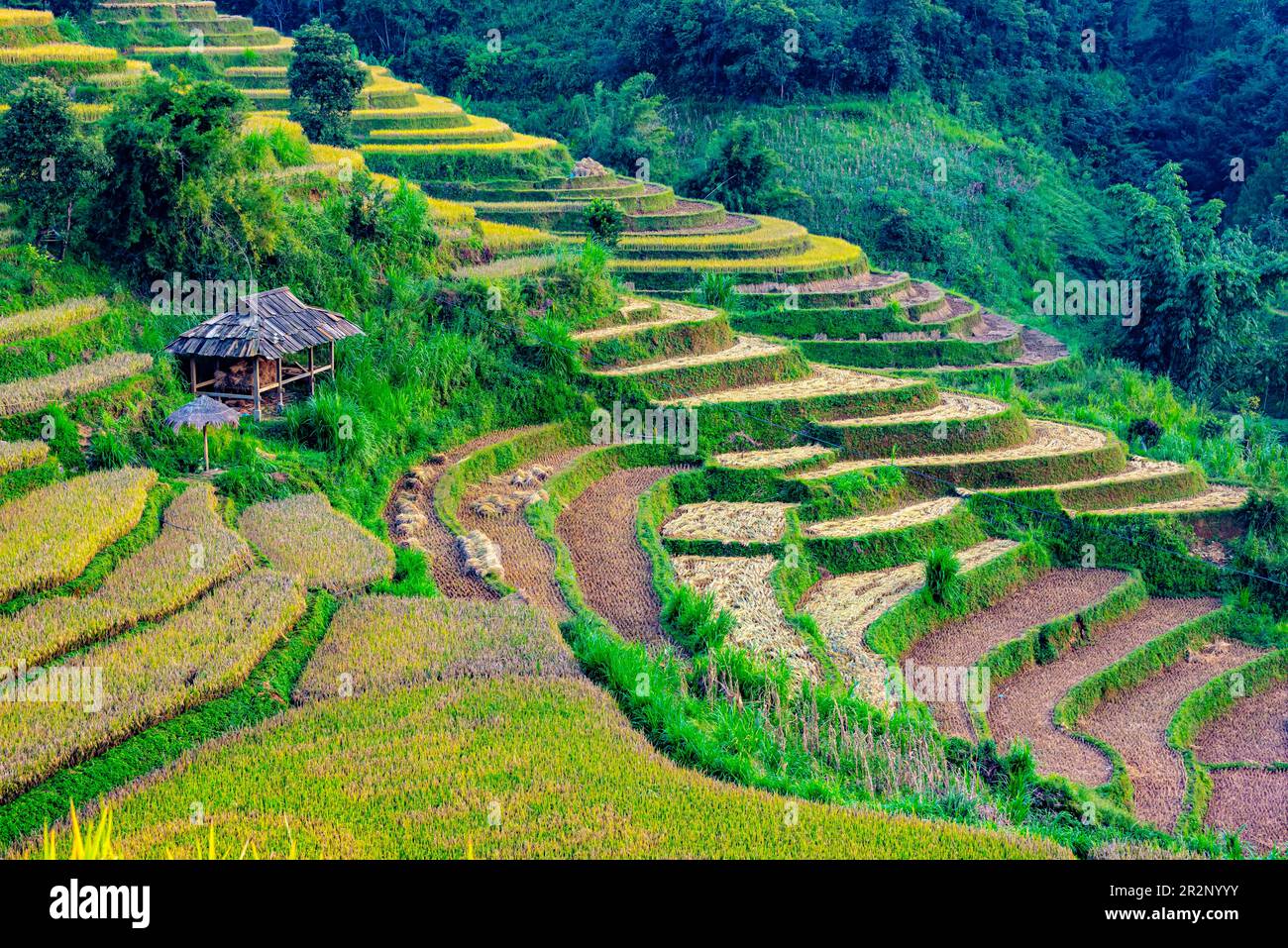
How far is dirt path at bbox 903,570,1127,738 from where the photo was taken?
1197 centimetres

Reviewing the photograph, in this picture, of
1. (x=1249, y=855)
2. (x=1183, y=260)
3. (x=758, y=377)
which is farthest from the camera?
(x=1183, y=260)

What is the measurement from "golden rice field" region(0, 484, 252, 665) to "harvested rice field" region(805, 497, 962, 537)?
22.8 ft

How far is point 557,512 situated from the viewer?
1452 cm

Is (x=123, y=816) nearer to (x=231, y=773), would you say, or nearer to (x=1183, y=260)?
(x=231, y=773)

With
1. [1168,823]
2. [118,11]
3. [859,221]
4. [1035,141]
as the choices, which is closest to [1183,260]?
[859,221]

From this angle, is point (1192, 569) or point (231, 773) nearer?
point (231, 773)

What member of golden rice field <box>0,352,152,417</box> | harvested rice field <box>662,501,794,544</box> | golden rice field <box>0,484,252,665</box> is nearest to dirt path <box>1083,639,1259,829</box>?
harvested rice field <box>662,501,794,544</box>

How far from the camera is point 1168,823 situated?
10.6 meters

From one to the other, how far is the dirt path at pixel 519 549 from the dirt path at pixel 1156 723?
533cm

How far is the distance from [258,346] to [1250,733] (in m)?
10.8

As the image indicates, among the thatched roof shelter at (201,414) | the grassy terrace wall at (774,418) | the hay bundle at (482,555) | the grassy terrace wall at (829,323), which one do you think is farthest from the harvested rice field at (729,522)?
the grassy terrace wall at (829,323)

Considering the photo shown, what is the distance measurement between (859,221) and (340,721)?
29853mm

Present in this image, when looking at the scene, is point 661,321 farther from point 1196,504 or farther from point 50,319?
point 50,319

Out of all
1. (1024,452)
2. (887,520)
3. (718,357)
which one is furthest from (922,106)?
(887,520)
